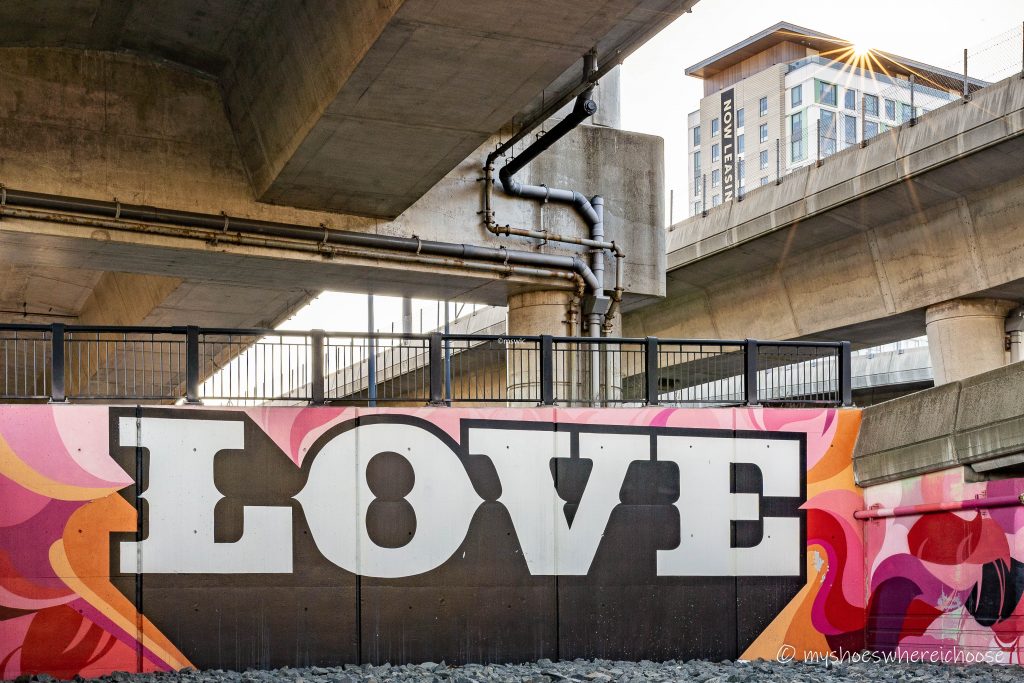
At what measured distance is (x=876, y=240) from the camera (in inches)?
1215

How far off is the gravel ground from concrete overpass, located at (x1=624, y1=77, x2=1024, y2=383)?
12238mm

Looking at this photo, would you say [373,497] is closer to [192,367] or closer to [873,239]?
[192,367]

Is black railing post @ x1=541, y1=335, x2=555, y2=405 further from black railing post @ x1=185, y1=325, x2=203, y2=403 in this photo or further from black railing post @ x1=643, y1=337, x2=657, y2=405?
black railing post @ x1=185, y1=325, x2=203, y2=403

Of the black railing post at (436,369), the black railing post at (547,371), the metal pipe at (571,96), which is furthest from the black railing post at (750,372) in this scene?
the metal pipe at (571,96)

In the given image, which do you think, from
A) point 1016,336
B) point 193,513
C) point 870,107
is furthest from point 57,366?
point 870,107

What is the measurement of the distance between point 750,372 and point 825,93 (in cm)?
14007

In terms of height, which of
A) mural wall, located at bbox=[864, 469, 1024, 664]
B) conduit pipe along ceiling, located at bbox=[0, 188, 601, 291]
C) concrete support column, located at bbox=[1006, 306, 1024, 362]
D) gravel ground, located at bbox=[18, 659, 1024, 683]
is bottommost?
gravel ground, located at bbox=[18, 659, 1024, 683]

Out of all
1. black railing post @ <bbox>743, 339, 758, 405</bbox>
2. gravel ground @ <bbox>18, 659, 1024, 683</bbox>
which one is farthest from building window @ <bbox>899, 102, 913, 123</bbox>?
gravel ground @ <bbox>18, 659, 1024, 683</bbox>

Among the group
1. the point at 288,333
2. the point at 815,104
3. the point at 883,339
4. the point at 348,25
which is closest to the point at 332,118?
A: the point at 348,25

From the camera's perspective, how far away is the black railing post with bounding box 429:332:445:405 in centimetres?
2059

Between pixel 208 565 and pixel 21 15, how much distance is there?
34.1 ft

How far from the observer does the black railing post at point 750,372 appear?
21547mm

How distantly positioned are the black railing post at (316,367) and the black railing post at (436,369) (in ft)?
6.26

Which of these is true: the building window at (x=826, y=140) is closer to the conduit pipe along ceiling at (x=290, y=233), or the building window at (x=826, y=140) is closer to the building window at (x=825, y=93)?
the conduit pipe along ceiling at (x=290, y=233)
